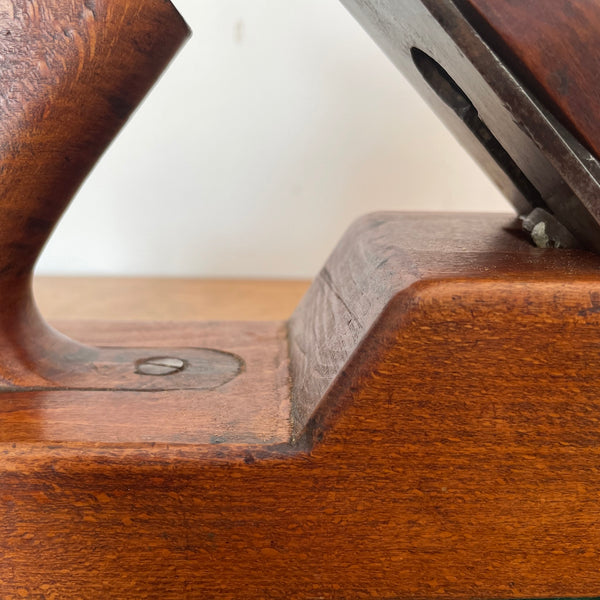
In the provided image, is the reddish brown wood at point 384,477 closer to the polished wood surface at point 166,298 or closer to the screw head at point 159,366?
the screw head at point 159,366

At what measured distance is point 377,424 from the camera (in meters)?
0.53

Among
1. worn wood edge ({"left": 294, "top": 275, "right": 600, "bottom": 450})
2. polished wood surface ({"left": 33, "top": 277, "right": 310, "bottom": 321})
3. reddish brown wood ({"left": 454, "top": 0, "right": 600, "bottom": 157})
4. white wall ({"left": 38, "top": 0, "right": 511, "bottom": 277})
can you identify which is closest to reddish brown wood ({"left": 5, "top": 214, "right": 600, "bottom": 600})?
worn wood edge ({"left": 294, "top": 275, "right": 600, "bottom": 450})

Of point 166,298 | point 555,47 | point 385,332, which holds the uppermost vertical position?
point 555,47

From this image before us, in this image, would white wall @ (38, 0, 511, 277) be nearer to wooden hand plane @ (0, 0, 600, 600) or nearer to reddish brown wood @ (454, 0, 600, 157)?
wooden hand plane @ (0, 0, 600, 600)

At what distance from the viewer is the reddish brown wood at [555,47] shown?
19.2 inches

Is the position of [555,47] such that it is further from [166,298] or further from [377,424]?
[166,298]

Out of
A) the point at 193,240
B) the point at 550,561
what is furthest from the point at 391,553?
the point at 193,240

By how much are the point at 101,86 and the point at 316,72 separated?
2.59ft

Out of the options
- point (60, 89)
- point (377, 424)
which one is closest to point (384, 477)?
point (377, 424)

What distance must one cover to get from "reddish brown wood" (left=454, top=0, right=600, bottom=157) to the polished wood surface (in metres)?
0.72

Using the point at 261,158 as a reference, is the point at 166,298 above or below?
below

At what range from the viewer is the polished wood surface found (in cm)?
119

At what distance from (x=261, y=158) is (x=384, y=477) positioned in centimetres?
97

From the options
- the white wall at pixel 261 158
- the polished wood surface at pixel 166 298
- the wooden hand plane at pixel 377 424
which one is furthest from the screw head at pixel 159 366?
the white wall at pixel 261 158
